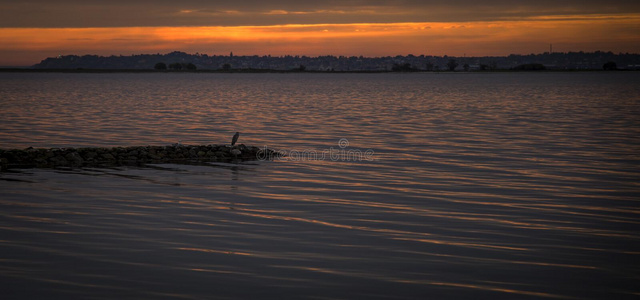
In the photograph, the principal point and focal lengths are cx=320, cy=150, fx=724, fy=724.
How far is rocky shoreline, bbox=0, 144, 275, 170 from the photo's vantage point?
2391 centimetres

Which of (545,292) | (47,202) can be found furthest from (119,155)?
(545,292)

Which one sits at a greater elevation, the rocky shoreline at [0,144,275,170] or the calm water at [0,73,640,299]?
the rocky shoreline at [0,144,275,170]

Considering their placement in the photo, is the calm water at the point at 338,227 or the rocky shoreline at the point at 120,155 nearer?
the calm water at the point at 338,227

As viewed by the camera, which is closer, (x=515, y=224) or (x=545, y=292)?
(x=545, y=292)

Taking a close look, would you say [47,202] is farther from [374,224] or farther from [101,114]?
[101,114]

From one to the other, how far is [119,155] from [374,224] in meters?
13.0

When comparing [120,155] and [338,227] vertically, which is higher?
[120,155]

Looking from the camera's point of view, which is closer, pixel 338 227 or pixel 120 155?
pixel 338 227

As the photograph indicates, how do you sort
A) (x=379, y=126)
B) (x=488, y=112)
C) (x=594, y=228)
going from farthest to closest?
(x=488, y=112) → (x=379, y=126) → (x=594, y=228)

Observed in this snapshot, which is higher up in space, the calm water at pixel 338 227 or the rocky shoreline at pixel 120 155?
the rocky shoreline at pixel 120 155

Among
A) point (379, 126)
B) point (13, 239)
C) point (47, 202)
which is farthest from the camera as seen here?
point (379, 126)

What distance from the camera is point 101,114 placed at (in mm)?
52312

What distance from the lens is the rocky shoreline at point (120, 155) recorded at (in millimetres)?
23906

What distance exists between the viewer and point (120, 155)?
985 inches
